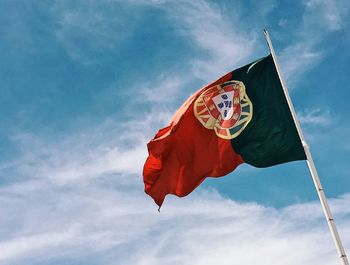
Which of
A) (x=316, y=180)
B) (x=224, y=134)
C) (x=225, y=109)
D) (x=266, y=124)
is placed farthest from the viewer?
(x=225, y=109)

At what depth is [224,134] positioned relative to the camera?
2016cm

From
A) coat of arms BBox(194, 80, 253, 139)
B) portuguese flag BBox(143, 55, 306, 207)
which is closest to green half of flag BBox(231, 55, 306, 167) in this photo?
portuguese flag BBox(143, 55, 306, 207)

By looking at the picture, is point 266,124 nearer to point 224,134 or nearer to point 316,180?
point 224,134

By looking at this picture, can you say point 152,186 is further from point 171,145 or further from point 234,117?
point 234,117

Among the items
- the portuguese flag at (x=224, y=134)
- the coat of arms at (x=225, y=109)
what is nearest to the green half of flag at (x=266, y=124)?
the portuguese flag at (x=224, y=134)

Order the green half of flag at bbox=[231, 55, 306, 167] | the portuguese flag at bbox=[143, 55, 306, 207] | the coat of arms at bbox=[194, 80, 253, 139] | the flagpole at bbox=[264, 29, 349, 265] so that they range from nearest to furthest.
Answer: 1. the flagpole at bbox=[264, 29, 349, 265]
2. the green half of flag at bbox=[231, 55, 306, 167]
3. the portuguese flag at bbox=[143, 55, 306, 207]
4. the coat of arms at bbox=[194, 80, 253, 139]

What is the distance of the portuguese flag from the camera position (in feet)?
62.4

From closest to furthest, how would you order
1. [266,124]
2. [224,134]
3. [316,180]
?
[316,180]
[266,124]
[224,134]

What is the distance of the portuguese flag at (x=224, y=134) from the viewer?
1902 cm

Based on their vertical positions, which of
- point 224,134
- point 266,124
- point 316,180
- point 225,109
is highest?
point 225,109

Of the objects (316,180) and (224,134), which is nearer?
(316,180)

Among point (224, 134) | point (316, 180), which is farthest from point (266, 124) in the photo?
point (316, 180)

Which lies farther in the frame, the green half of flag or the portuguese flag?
the portuguese flag

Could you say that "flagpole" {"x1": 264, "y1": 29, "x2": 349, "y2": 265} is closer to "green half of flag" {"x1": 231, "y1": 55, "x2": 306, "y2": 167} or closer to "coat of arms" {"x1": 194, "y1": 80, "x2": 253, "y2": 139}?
"green half of flag" {"x1": 231, "y1": 55, "x2": 306, "y2": 167}
